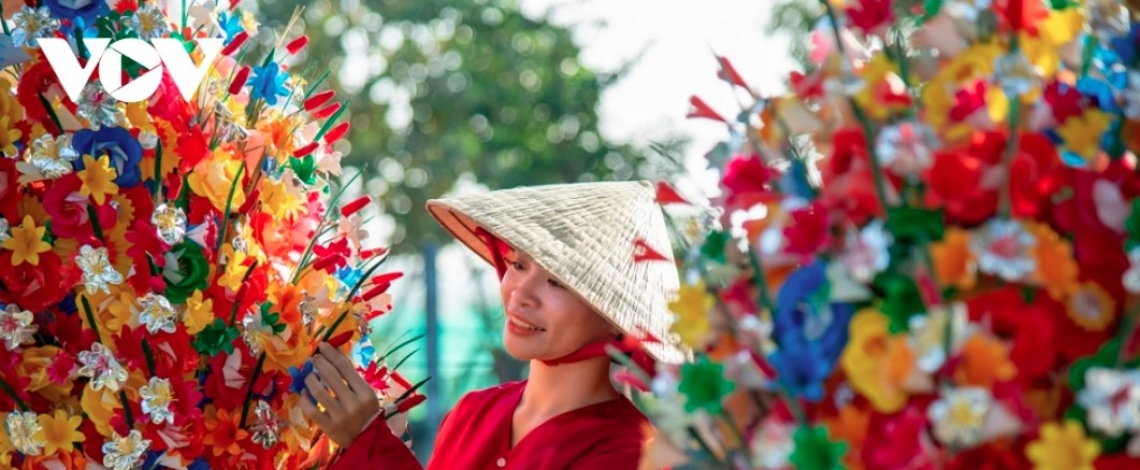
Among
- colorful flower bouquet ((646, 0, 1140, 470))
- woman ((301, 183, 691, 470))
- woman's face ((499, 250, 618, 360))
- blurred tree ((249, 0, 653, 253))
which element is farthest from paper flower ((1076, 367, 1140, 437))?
blurred tree ((249, 0, 653, 253))

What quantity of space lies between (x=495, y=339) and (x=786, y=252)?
4692mm

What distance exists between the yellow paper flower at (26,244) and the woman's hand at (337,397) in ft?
1.12

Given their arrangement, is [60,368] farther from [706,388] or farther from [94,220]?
[706,388]

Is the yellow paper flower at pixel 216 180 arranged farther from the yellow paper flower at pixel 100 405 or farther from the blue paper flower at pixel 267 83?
the yellow paper flower at pixel 100 405

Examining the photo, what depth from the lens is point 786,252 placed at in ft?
3.09

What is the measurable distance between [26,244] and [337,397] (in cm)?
40

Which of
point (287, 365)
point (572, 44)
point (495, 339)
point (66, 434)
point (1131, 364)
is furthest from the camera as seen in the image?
point (572, 44)

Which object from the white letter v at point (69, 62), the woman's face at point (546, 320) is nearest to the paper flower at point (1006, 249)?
the woman's face at point (546, 320)

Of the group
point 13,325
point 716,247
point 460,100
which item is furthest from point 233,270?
point 460,100

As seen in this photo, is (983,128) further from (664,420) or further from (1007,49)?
(664,420)

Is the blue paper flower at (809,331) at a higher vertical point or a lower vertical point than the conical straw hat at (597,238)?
higher

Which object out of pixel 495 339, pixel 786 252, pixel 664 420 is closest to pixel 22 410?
pixel 664 420

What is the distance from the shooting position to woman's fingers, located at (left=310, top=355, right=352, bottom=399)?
1.63 metres

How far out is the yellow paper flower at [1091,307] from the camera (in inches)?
33.3
